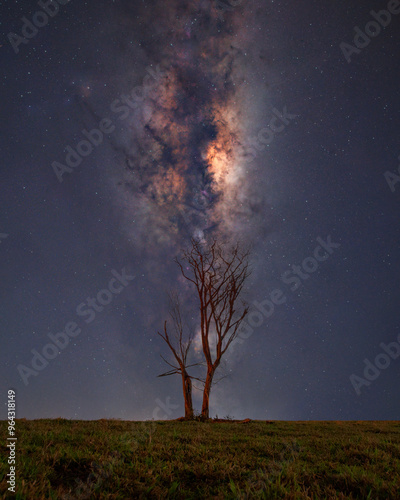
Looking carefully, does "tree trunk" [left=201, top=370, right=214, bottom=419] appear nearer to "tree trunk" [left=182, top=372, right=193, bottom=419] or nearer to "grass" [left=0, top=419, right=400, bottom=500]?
"tree trunk" [left=182, top=372, right=193, bottom=419]

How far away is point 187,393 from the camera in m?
16.9

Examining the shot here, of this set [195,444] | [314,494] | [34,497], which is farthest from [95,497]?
[195,444]

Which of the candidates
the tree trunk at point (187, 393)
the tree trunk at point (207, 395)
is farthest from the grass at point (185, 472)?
the tree trunk at point (187, 393)

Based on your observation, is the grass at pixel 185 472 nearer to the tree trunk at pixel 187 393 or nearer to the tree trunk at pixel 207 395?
the tree trunk at pixel 207 395

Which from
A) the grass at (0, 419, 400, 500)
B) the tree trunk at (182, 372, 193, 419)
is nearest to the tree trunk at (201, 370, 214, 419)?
the tree trunk at (182, 372, 193, 419)

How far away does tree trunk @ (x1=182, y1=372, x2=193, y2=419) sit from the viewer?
1625cm

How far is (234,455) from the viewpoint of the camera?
4699 millimetres

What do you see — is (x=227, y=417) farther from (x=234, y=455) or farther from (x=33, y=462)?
(x=33, y=462)

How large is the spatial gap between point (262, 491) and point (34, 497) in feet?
7.40

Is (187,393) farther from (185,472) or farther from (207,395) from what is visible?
(185,472)

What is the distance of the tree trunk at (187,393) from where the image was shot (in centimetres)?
1625

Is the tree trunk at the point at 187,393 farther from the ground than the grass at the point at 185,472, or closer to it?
farther from the ground

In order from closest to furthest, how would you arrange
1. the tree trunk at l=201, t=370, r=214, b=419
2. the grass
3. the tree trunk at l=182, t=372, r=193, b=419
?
the grass, the tree trunk at l=201, t=370, r=214, b=419, the tree trunk at l=182, t=372, r=193, b=419

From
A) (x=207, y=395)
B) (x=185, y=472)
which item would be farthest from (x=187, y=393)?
(x=185, y=472)
